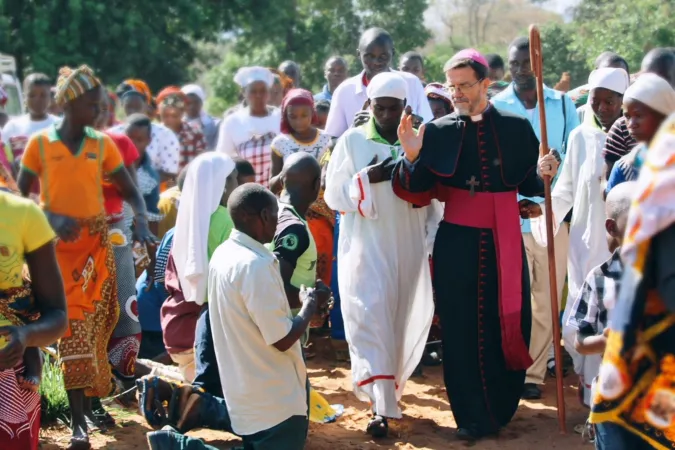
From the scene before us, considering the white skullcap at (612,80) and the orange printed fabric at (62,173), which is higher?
the white skullcap at (612,80)

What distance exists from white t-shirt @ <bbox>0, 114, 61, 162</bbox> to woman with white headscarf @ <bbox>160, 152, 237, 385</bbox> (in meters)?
4.12

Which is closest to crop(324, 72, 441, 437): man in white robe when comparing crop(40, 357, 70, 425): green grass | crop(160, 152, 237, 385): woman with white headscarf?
crop(160, 152, 237, 385): woman with white headscarf

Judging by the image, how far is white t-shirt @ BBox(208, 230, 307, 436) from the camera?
524 centimetres

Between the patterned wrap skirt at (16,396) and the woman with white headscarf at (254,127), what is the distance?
5.35 metres

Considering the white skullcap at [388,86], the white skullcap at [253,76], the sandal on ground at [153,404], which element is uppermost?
the white skullcap at [253,76]

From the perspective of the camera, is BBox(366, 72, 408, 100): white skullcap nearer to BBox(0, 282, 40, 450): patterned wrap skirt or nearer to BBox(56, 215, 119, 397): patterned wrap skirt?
BBox(56, 215, 119, 397): patterned wrap skirt

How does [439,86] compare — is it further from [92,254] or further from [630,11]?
[630,11]

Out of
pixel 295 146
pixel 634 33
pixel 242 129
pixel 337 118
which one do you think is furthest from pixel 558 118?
pixel 634 33

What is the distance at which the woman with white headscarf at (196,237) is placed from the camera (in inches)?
253

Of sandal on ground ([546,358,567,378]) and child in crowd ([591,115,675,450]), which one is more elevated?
child in crowd ([591,115,675,450])

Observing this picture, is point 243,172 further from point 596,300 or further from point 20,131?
point 596,300

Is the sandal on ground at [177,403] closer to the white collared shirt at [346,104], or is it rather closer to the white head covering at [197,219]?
the white head covering at [197,219]

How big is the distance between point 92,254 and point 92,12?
1697 centimetres

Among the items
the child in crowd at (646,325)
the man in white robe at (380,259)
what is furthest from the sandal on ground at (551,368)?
the child in crowd at (646,325)
